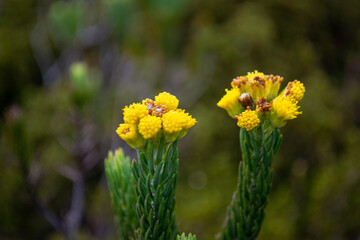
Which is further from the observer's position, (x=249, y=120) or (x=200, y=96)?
(x=200, y=96)

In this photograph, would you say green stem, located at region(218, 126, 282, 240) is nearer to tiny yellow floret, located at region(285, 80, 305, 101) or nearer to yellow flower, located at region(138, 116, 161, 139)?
tiny yellow floret, located at region(285, 80, 305, 101)

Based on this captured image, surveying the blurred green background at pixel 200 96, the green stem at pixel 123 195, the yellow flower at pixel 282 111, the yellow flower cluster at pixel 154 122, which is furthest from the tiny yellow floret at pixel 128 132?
the blurred green background at pixel 200 96

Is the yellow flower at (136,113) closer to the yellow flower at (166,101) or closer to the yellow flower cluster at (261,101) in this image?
the yellow flower at (166,101)

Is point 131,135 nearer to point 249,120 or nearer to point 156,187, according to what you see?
point 156,187

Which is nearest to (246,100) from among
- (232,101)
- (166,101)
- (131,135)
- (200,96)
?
(232,101)

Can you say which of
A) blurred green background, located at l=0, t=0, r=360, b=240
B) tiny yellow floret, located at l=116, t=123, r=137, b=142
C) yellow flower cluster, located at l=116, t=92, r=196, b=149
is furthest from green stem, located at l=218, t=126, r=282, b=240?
blurred green background, located at l=0, t=0, r=360, b=240

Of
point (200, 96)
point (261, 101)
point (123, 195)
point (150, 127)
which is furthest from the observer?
point (200, 96)
